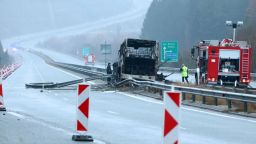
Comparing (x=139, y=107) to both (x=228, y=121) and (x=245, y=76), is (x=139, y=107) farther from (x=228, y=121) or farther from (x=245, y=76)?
(x=245, y=76)

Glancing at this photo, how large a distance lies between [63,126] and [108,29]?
159009 mm

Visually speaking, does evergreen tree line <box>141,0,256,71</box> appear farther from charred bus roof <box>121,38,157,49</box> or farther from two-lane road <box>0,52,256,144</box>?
two-lane road <box>0,52,256,144</box>

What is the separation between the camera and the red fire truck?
3739 centimetres

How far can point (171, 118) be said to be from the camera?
9.84 m

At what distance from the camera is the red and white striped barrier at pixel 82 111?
515 inches

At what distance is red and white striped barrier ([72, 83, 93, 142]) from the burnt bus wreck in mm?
27274

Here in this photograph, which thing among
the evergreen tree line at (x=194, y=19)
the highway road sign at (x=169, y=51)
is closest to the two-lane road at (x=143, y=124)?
the highway road sign at (x=169, y=51)

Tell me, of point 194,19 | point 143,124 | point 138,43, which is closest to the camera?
point 143,124

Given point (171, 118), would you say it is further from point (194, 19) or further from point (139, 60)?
point (194, 19)

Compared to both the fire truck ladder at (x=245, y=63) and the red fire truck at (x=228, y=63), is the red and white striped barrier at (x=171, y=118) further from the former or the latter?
the fire truck ladder at (x=245, y=63)

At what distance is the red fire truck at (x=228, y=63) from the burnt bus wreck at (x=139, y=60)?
4.06m

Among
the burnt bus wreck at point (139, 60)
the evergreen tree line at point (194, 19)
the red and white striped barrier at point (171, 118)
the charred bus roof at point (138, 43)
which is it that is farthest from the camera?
the evergreen tree line at point (194, 19)

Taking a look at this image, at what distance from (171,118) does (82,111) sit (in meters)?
3.71

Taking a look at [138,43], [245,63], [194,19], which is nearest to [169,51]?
[138,43]
